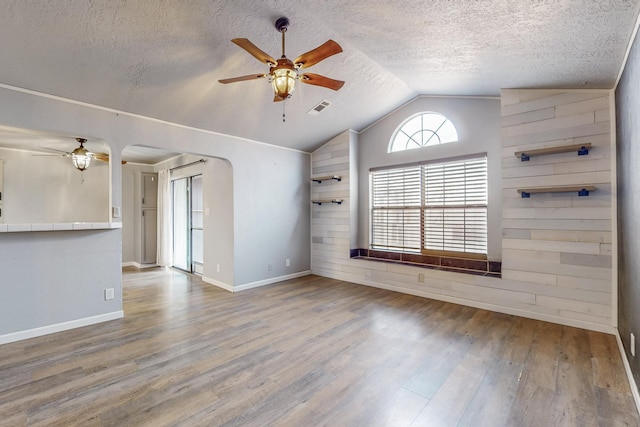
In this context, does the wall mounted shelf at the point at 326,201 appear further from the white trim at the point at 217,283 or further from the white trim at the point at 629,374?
the white trim at the point at 629,374

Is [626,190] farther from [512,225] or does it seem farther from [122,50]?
[122,50]

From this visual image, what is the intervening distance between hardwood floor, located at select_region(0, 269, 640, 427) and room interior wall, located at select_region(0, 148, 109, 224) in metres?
2.96

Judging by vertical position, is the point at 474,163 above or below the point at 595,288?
above

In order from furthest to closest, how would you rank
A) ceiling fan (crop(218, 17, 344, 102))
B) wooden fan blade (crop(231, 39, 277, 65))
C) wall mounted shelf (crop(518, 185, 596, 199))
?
wall mounted shelf (crop(518, 185, 596, 199)) → ceiling fan (crop(218, 17, 344, 102)) → wooden fan blade (crop(231, 39, 277, 65))

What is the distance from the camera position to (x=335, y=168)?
18.0 ft

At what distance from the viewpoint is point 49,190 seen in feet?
18.1

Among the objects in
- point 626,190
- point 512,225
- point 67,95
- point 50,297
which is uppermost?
point 67,95

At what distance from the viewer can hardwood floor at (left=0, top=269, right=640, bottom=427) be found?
6.04 ft

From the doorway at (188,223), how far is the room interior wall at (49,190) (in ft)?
4.44

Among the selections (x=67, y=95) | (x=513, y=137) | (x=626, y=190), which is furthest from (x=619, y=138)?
(x=67, y=95)

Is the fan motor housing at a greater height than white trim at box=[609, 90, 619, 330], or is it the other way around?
the fan motor housing

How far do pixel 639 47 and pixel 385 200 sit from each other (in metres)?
3.51

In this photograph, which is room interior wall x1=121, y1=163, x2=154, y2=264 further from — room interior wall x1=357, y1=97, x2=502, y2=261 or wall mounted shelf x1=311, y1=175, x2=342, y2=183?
room interior wall x1=357, y1=97, x2=502, y2=261

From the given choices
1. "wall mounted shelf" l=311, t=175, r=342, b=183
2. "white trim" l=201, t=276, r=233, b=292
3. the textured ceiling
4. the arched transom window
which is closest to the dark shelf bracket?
"wall mounted shelf" l=311, t=175, r=342, b=183
